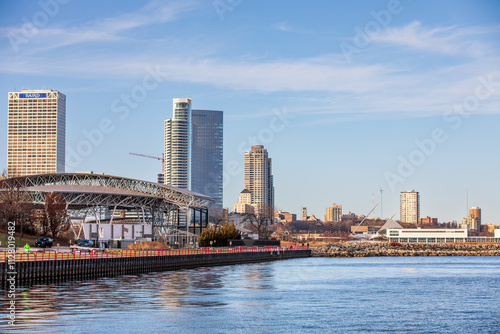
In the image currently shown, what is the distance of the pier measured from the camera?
55.4m

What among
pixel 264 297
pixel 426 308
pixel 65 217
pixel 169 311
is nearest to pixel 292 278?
pixel 264 297

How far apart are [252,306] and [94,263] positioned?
2572 cm

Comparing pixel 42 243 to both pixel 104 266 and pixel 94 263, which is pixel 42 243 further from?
pixel 94 263

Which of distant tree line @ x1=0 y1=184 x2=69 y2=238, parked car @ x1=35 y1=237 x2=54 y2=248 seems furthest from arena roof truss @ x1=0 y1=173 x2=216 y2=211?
parked car @ x1=35 y1=237 x2=54 y2=248

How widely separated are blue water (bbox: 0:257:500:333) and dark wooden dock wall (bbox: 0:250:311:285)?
289 centimetres

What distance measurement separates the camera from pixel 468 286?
2537 inches

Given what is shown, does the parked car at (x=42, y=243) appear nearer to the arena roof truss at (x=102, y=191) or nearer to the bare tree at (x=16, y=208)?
the bare tree at (x=16, y=208)

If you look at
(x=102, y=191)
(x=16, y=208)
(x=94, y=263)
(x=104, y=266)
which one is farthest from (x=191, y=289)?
(x=102, y=191)

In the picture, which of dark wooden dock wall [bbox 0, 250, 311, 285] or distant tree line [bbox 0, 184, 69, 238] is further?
distant tree line [bbox 0, 184, 69, 238]

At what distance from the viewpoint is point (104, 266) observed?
224 feet

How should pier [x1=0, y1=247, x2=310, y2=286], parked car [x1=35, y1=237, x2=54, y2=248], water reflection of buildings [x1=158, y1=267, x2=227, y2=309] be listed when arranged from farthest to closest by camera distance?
parked car [x1=35, y1=237, x2=54, y2=248] < pier [x1=0, y1=247, x2=310, y2=286] < water reflection of buildings [x1=158, y1=267, x2=227, y2=309]

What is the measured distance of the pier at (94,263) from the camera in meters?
55.4

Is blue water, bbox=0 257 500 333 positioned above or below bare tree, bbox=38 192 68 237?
below

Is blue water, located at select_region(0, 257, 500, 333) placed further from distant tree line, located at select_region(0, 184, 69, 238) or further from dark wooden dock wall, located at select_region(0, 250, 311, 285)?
distant tree line, located at select_region(0, 184, 69, 238)
